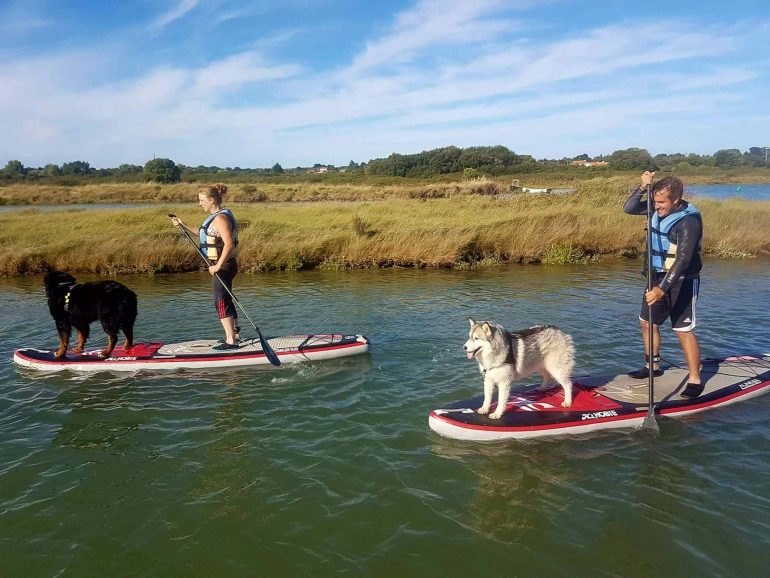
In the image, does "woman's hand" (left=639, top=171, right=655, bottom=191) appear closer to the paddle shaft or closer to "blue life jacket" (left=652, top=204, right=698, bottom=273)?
the paddle shaft

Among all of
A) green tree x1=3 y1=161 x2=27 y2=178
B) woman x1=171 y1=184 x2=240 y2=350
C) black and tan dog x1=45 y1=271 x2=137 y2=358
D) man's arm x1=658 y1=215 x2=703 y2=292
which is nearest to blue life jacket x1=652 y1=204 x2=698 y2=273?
man's arm x1=658 y1=215 x2=703 y2=292

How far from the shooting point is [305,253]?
18422 millimetres

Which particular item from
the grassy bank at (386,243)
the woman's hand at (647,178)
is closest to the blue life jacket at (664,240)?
the woman's hand at (647,178)

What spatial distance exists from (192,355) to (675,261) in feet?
24.4

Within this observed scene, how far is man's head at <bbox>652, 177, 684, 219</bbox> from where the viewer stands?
6.59 m

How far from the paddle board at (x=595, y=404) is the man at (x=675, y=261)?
0.39 m

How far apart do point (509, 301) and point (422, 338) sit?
375 centimetres

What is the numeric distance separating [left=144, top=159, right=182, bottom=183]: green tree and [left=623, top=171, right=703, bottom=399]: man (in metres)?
78.5

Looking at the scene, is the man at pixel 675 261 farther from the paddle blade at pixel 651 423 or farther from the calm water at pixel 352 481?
the calm water at pixel 352 481

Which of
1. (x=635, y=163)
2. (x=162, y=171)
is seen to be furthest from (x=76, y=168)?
(x=635, y=163)

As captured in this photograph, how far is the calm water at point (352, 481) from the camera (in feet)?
14.6

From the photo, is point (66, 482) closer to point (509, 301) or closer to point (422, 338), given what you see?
point (422, 338)

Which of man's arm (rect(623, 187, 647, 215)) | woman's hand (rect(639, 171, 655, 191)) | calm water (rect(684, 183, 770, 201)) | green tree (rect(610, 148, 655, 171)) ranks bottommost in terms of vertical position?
man's arm (rect(623, 187, 647, 215))

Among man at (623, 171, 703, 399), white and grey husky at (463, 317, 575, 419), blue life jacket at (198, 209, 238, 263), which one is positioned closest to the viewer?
white and grey husky at (463, 317, 575, 419)
